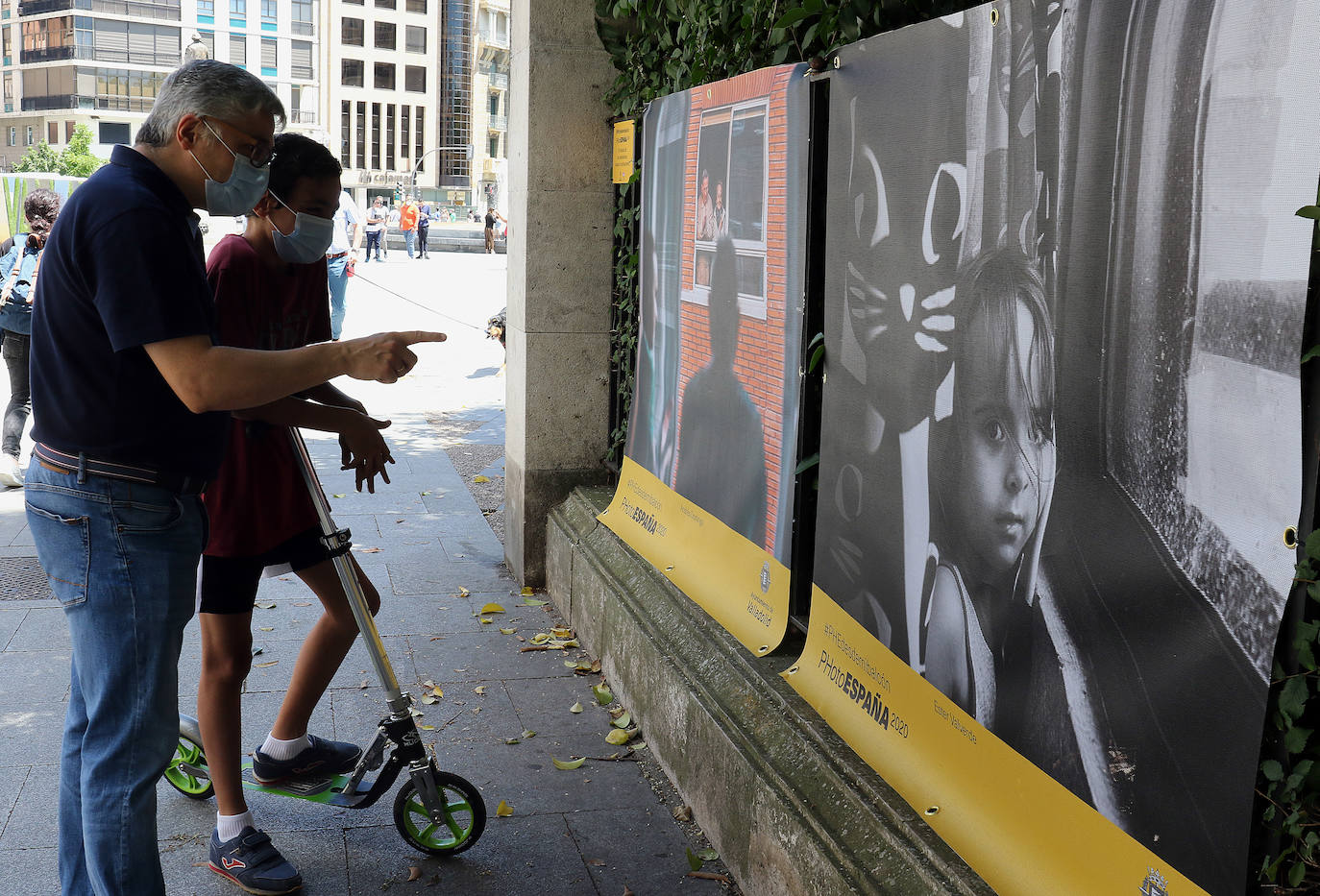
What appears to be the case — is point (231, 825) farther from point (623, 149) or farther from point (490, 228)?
point (490, 228)

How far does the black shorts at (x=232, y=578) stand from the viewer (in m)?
3.54

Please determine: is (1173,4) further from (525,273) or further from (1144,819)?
(525,273)

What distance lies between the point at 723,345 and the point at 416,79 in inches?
4522

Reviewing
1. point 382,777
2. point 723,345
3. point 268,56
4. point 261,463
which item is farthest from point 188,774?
point 268,56

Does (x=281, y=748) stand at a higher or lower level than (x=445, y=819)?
higher

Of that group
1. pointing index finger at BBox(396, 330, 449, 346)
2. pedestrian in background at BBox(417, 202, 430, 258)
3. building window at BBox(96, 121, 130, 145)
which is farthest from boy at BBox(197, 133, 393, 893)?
building window at BBox(96, 121, 130, 145)

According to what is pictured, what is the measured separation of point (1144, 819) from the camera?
217 cm

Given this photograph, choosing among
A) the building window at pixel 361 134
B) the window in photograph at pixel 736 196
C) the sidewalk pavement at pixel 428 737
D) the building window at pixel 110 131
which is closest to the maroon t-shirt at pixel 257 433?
the sidewalk pavement at pixel 428 737

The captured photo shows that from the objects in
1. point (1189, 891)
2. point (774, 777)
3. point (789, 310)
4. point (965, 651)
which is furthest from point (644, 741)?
point (1189, 891)

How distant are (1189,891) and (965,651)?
30.9 inches

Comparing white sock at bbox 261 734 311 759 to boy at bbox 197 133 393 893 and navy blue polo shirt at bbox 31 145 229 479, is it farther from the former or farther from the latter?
navy blue polo shirt at bbox 31 145 229 479

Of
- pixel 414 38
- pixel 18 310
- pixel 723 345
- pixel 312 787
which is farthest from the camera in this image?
pixel 414 38

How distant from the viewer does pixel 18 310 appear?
798 centimetres

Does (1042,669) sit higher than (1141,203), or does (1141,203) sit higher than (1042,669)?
(1141,203)
